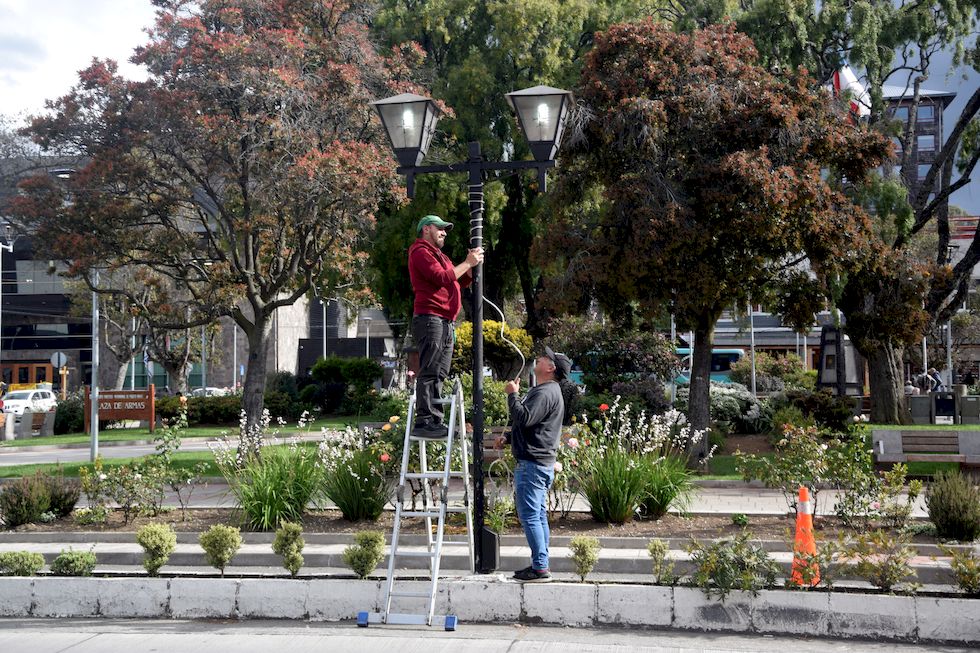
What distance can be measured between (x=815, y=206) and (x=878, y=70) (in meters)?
8.97

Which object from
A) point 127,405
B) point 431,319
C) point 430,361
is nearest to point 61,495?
point 430,361

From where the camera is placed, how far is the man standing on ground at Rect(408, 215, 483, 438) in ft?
29.8

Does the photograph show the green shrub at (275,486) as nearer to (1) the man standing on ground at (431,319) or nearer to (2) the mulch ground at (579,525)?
(2) the mulch ground at (579,525)

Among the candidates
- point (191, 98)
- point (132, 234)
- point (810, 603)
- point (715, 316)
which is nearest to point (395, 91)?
point (191, 98)

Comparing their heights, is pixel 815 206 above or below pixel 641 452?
above

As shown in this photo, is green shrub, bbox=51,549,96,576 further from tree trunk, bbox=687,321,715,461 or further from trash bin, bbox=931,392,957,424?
trash bin, bbox=931,392,957,424

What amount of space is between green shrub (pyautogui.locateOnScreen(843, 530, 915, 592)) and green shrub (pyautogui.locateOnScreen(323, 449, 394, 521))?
5.94 meters

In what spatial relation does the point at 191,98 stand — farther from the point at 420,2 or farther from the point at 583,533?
the point at 420,2

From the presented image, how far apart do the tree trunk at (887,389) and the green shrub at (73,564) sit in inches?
803

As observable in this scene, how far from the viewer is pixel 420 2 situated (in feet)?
107

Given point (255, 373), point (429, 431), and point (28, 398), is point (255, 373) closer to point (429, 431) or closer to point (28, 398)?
point (429, 431)

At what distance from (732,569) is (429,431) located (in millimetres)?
2966

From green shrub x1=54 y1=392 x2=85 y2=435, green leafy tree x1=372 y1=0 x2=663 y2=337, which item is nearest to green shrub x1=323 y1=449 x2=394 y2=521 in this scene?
green leafy tree x1=372 y1=0 x2=663 y2=337

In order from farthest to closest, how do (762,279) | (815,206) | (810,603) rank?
(762,279) → (815,206) → (810,603)
